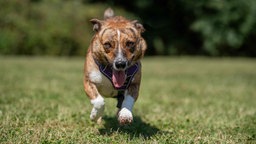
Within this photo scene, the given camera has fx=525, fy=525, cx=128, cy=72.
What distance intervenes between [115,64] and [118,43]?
0.26m

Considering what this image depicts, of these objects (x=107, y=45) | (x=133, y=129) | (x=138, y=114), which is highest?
(x=107, y=45)

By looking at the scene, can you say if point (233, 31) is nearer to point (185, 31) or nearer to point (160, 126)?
point (185, 31)

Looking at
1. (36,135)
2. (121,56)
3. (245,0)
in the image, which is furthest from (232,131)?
(245,0)

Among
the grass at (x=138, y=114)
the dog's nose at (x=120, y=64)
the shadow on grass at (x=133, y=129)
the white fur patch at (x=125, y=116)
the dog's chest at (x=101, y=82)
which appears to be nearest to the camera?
the dog's nose at (x=120, y=64)

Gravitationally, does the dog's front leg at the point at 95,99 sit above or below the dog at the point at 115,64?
below

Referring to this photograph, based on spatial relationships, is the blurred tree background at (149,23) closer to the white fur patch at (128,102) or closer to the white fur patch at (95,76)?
the white fur patch at (95,76)

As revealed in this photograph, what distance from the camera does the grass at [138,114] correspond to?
6125 mm

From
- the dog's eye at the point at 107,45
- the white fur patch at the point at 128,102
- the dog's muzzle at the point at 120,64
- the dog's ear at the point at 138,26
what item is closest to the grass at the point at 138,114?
the white fur patch at the point at 128,102

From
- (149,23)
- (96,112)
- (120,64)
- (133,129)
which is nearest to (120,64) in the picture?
(120,64)

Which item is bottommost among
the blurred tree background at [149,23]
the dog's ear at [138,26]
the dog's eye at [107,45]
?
the blurred tree background at [149,23]

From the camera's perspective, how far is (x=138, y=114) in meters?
8.69

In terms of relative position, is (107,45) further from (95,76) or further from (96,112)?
(96,112)

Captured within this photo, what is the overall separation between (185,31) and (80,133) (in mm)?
27942

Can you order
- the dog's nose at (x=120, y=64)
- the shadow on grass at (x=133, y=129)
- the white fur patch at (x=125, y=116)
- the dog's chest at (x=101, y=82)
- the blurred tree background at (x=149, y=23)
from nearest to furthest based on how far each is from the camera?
the dog's nose at (x=120, y=64), the white fur patch at (x=125, y=116), the dog's chest at (x=101, y=82), the shadow on grass at (x=133, y=129), the blurred tree background at (x=149, y=23)
